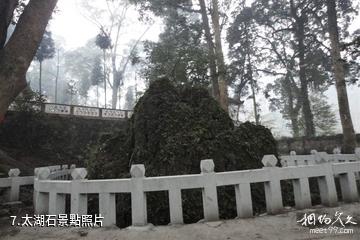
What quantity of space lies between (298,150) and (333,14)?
25.4 ft

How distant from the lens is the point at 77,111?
15961 mm

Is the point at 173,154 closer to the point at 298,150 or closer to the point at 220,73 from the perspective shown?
the point at 220,73

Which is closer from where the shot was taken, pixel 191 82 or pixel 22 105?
pixel 191 82

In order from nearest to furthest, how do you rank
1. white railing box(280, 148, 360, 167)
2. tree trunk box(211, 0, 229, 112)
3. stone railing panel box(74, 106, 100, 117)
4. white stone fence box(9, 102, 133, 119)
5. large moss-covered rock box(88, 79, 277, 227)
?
large moss-covered rock box(88, 79, 277, 227) → white railing box(280, 148, 360, 167) → tree trunk box(211, 0, 229, 112) → white stone fence box(9, 102, 133, 119) → stone railing panel box(74, 106, 100, 117)

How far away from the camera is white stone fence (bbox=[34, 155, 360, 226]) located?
3.53m

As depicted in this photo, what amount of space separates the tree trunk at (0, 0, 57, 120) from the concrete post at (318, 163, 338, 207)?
5.28 m

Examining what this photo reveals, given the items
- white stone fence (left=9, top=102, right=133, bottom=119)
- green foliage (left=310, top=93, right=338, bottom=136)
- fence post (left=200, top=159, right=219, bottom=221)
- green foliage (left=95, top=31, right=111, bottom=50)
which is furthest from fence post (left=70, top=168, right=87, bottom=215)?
green foliage (left=310, top=93, right=338, bottom=136)

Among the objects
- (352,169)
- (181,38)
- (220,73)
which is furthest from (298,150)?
(352,169)

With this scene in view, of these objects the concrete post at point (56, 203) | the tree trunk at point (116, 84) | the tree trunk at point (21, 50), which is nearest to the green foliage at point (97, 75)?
the tree trunk at point (116, 84)

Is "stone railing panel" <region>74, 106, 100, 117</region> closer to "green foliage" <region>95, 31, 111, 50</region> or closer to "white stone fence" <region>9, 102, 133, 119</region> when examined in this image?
"white stone fence" <region>9, 102, 133, 119</region>

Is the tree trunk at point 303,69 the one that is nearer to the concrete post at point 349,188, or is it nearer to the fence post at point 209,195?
the concrete post at point 349,188

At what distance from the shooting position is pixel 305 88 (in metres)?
17.1

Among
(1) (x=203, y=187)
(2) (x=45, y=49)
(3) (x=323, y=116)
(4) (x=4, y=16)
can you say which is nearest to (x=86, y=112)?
(2) (x=45, y=49)

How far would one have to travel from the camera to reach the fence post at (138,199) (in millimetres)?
3459
